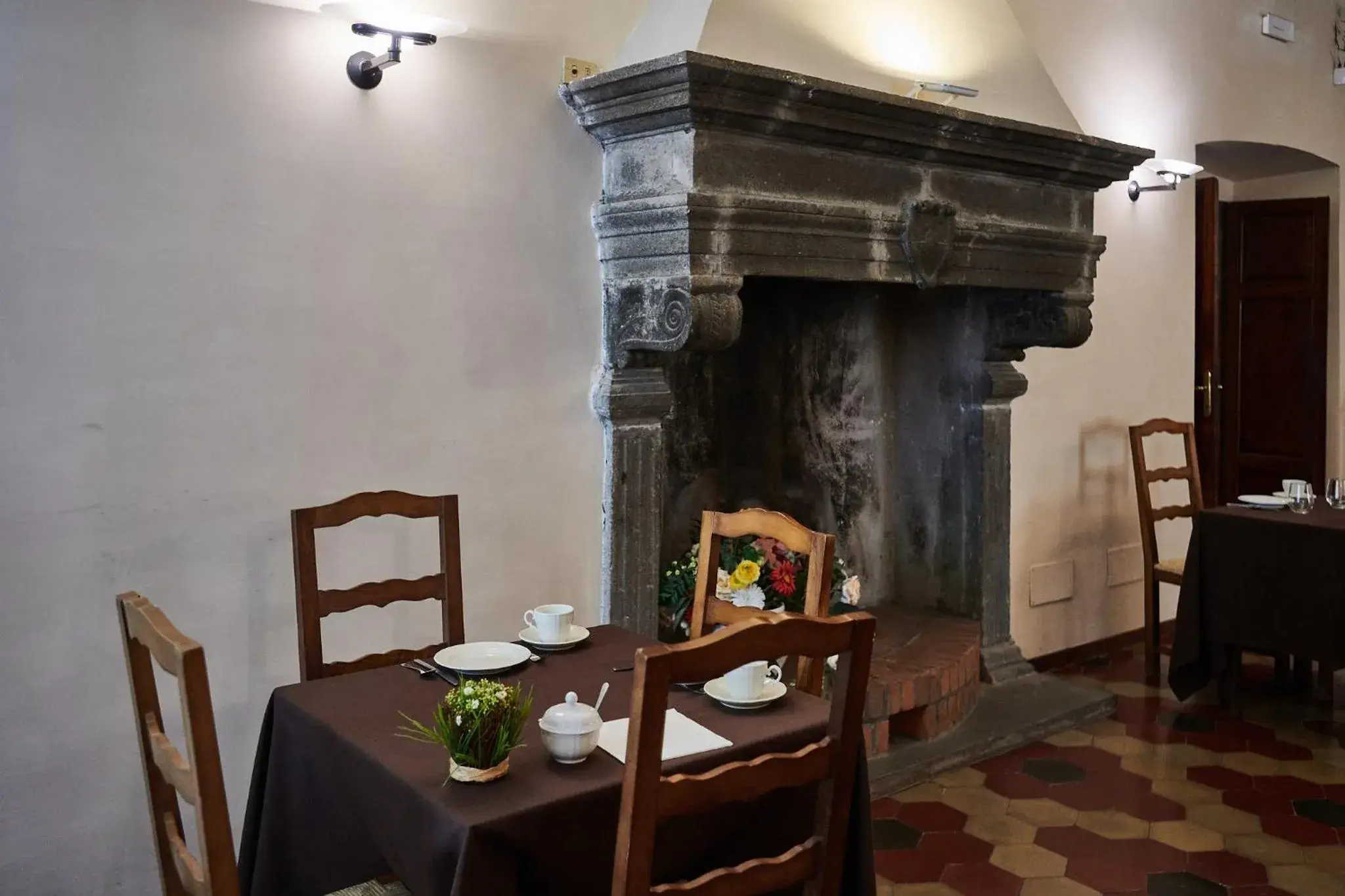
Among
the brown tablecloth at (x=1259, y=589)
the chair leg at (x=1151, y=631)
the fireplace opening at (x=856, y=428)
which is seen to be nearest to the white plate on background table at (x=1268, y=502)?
the brown tablecloth at (x=1259, y=589)

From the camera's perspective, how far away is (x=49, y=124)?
2318 millimetres

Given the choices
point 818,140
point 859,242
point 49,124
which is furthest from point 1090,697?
point 49,124

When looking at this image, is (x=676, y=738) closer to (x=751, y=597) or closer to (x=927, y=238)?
(x=751, y=597)

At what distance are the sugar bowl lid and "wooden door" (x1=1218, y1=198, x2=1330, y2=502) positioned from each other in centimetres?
526

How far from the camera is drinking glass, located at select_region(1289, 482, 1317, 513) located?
4082 mm

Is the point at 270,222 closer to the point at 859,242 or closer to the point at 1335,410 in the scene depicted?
the point at 859,242

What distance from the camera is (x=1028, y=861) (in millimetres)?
2984

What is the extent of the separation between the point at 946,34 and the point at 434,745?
2616 millimetres

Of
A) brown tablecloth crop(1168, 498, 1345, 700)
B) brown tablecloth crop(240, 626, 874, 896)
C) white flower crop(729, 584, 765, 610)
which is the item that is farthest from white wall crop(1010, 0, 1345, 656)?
brown tablecloth crop(240, 626, 874, 896)

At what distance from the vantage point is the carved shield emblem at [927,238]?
3322 millimetres

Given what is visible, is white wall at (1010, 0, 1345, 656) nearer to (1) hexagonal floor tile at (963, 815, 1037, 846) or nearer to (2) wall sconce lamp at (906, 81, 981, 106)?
(2) wall sconce lamp at (906, 81, 981, 106)

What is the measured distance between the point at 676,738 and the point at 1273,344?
538 cm

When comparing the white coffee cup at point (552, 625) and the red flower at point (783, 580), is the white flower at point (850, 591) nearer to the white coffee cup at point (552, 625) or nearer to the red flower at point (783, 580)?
the red flower at point (783, 580)

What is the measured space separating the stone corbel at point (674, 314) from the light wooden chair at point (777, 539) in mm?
561
